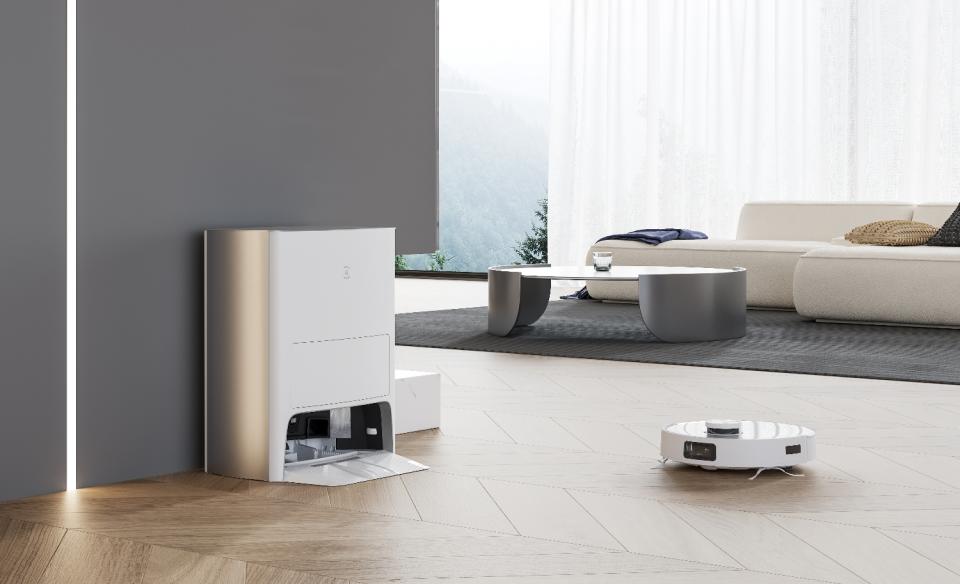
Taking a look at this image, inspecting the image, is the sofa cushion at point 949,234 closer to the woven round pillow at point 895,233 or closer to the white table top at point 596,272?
the woven round pillow at point 895,233

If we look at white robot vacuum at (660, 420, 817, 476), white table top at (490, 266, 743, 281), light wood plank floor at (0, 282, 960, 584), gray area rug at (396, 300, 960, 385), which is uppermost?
white table top at (490, 266, 743, 281)

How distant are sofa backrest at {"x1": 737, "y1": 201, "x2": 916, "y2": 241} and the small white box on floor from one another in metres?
4.38

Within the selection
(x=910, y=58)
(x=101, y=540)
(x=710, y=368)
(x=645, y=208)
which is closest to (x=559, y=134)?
(x=645, y=208)

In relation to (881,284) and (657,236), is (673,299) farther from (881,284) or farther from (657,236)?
(657,236)

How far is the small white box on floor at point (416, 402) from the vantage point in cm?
323

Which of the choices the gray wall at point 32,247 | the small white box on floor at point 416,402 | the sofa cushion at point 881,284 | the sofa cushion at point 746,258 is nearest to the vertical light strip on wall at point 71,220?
the gray wall at point 32,247

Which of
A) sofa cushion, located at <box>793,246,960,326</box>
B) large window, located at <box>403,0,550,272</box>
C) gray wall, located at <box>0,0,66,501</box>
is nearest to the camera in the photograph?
gray wall, located at <box>0,0,66,501</box>

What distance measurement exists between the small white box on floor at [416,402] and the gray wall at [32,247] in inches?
34.4

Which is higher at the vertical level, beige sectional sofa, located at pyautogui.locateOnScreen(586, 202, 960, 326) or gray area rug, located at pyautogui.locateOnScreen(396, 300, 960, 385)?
beige sectional sofa, located at pyautogui.locateOnScreen(586, 202, 960, 326)

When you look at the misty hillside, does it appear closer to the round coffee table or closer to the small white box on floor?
the round coffee table

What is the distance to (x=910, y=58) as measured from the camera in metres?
8.03

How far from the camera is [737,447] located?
8.82ft

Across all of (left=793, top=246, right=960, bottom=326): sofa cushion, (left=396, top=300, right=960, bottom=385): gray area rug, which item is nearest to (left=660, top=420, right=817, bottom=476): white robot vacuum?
(left=396, top=300, right=960, bottom=385): gray area rug

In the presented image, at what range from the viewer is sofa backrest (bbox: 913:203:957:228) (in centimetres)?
684
